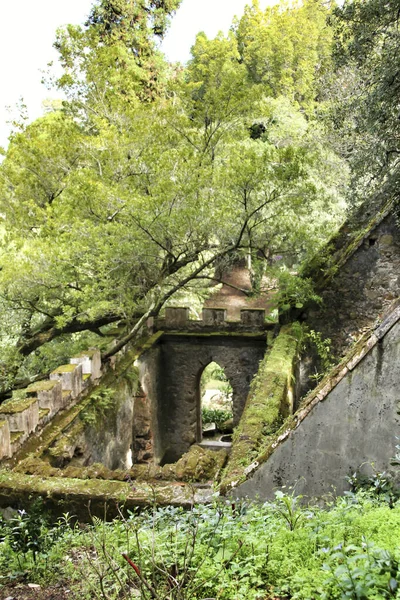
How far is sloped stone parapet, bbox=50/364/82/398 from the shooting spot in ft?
28.9

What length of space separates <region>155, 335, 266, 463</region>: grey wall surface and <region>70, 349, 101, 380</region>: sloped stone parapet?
420cm

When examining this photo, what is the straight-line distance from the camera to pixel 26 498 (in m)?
5.98

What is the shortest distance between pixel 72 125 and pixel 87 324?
707 centimetres

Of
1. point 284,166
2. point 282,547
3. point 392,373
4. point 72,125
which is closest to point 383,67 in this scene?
point 284,166

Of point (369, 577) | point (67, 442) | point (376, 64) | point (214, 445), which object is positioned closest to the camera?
point (369, 577)

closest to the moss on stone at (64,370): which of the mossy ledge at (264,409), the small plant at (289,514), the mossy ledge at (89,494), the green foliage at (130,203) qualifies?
the green foliage at (130,203)

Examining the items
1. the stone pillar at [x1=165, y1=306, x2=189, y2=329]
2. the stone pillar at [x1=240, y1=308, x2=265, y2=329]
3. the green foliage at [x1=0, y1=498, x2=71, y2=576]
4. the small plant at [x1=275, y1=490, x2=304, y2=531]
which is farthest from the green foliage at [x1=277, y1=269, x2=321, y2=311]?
the green foliage at [x1=0, y1=498, x2=71, y2=576]

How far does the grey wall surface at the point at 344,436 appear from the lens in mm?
4621

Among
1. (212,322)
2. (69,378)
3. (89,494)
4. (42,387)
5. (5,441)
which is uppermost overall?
(212,322)

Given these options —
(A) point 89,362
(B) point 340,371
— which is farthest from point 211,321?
(B) point 340,371

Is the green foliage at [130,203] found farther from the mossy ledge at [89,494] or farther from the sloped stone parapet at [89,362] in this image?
the mossy ledge at [89,494]

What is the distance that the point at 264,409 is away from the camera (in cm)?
722

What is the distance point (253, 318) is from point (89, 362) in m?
5.62

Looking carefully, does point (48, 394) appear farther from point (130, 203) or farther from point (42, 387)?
point (130, 203)
